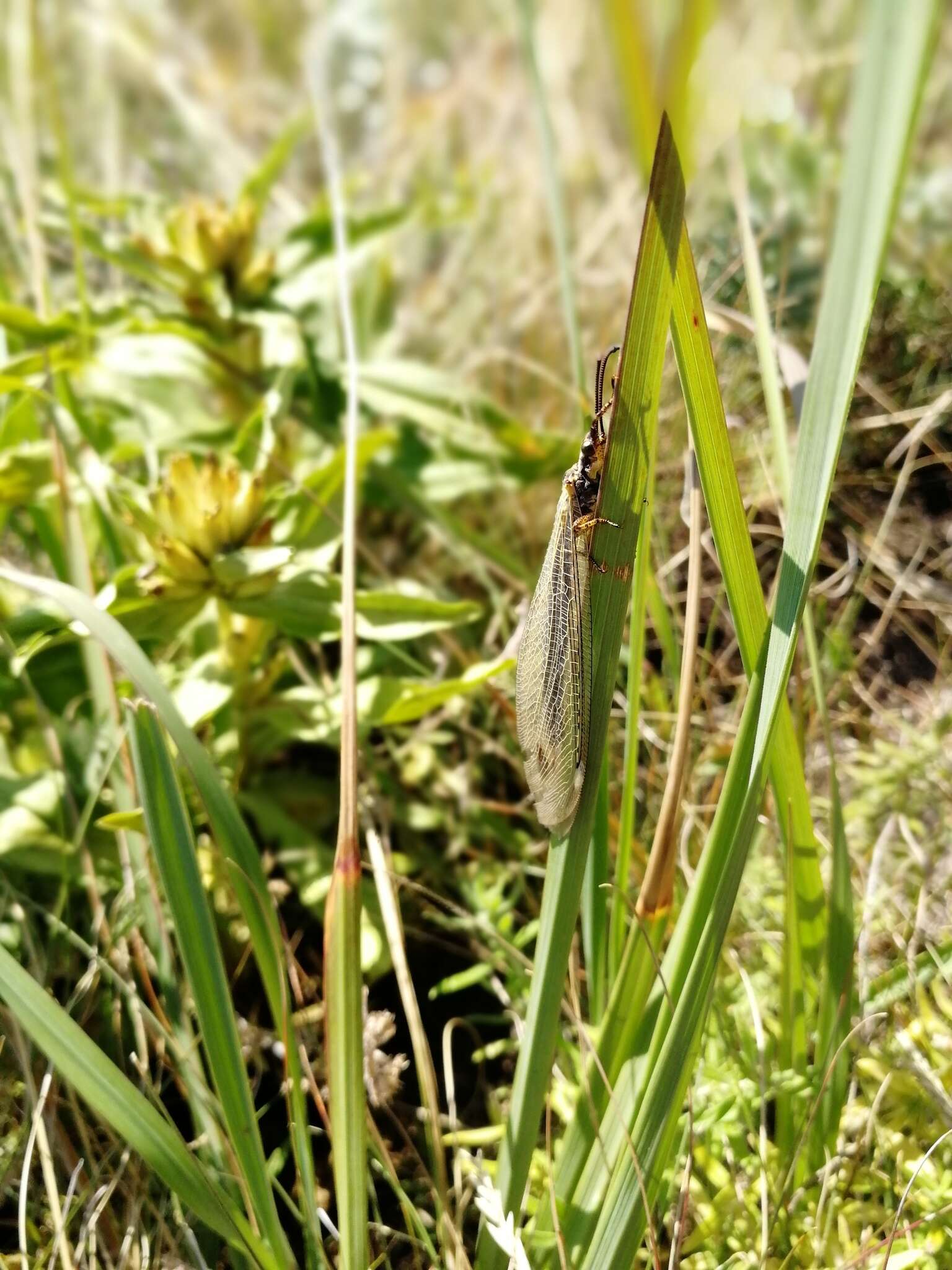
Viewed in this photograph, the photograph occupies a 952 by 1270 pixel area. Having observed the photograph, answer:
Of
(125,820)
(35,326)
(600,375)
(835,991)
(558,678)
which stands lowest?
(835,991)

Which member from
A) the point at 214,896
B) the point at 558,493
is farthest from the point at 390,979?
the point at 558,493

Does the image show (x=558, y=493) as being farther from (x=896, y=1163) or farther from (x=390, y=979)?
(x=896, y=1163)

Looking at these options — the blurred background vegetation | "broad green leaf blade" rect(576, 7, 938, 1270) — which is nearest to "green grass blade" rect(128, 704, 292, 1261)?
the blurred background vegetation

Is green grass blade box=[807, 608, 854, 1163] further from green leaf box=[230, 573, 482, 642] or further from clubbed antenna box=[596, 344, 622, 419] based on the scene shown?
green leaf box=[230, 573, 482, 642]

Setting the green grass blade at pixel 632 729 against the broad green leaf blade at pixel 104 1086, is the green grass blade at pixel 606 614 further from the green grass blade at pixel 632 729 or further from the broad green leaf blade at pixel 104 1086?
the broad green leaf blade at pixel 104 1086

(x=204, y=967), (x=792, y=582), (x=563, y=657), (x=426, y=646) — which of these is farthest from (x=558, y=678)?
(x=426, y=646)

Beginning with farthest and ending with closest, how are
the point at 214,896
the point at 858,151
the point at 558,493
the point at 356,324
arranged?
the point at 356,324 < the point at 558,493 < the point at 214,896 < the point at 858,151

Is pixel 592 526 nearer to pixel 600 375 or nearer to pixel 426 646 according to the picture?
pixel 600 375
